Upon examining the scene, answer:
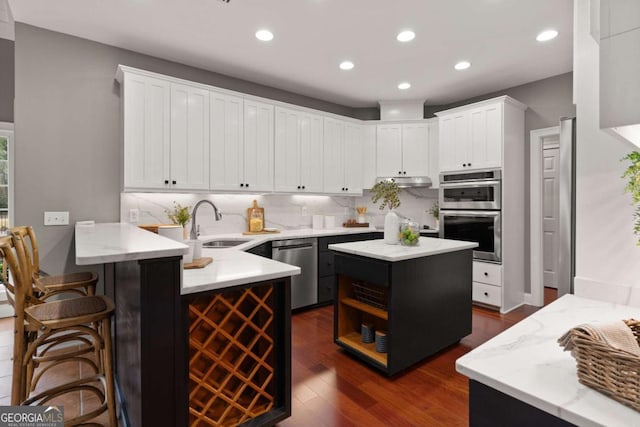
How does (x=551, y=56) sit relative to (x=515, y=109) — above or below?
above

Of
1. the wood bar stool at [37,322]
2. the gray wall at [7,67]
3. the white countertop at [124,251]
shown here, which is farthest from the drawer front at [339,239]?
the gray wall at [7,67]

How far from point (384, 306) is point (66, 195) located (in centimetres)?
296

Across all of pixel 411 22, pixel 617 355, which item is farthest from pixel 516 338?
pixel 411 22

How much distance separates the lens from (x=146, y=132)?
3145 mm

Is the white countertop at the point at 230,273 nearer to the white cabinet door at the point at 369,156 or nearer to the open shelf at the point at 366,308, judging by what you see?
the open shelf at the point at 366,308

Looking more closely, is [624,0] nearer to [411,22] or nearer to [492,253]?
[411,22]

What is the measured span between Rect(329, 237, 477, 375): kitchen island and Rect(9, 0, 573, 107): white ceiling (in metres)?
1.91

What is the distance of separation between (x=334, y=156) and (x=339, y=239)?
1.21 meters

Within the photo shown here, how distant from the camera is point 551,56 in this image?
349cm

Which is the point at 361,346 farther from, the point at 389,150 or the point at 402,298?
the point at 389,150

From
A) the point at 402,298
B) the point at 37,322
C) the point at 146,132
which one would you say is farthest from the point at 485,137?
the point at 37,322

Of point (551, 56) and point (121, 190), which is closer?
point (121, 190)

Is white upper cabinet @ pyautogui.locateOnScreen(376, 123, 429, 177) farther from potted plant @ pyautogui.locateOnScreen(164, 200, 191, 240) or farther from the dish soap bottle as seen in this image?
potted plant @ pyautogui.locateOnScreen(164, 200, 191, 240)

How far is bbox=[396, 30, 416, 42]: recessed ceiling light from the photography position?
302 centimetres
